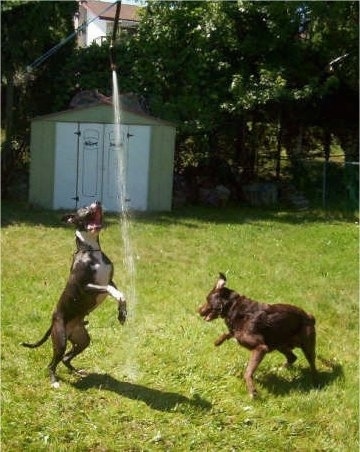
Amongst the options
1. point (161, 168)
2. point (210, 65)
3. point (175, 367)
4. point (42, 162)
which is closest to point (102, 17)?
point (210, 65)

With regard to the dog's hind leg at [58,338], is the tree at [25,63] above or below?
above

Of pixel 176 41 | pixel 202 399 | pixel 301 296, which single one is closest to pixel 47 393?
pixel 202 399

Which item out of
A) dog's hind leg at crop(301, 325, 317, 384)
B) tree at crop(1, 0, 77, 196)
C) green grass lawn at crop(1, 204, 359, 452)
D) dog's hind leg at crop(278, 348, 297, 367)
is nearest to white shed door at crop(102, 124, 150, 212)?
tree at crop(1, 0, 77, 196)

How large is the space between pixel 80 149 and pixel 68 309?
428 inches

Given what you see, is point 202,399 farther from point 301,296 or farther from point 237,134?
point 237,134

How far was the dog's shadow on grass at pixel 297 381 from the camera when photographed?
17.3 ft

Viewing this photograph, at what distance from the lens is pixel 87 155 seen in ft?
49.6

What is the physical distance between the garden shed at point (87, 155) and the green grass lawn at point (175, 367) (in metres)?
4.72

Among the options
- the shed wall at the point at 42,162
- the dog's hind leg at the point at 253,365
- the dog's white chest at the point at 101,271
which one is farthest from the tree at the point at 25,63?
the dog's hind leg at the point at 253,365

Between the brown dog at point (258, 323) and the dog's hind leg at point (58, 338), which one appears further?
the brown dog at point (258, 323)

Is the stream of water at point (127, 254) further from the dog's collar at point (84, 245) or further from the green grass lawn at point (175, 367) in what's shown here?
the dog's collar at point (84, 245)

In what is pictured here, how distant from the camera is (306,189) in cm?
1825

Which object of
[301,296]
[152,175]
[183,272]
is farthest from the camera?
[152,175]

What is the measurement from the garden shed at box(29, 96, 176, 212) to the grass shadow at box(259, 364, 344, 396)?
31.8 ft
